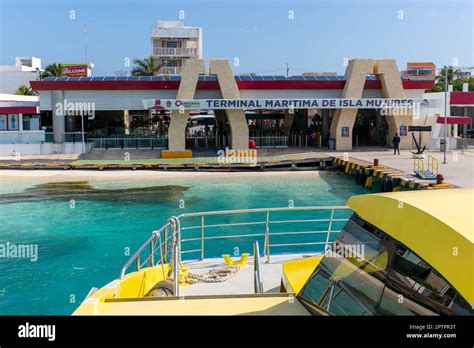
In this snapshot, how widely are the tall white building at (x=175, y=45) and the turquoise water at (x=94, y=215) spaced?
53.0 meters

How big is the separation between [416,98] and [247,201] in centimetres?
2067

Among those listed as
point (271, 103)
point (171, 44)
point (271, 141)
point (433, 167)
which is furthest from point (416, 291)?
point (171, 44)

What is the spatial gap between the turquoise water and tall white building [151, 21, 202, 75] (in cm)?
5295

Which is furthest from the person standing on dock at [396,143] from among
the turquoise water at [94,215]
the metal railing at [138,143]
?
the metal railing at [138,143]

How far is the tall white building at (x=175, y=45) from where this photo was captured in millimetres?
80938

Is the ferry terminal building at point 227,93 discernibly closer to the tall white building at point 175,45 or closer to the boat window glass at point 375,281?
the boat window glass at point 375,281

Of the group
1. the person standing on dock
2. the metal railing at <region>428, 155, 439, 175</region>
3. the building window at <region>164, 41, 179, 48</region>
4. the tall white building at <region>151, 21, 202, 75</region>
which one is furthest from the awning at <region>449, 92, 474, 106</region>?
the building window at <region>164, 41, 179, 48</region>

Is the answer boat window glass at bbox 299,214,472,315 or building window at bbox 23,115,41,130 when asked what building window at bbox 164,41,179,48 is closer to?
building window at bbox 23,115,41,130

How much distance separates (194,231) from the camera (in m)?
18.2

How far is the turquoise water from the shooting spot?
40.8ft

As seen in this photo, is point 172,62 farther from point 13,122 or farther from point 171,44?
point 13,122

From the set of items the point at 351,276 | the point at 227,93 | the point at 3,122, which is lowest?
the point at 351,276

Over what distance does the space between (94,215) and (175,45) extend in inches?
2638

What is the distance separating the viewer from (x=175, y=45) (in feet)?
276
